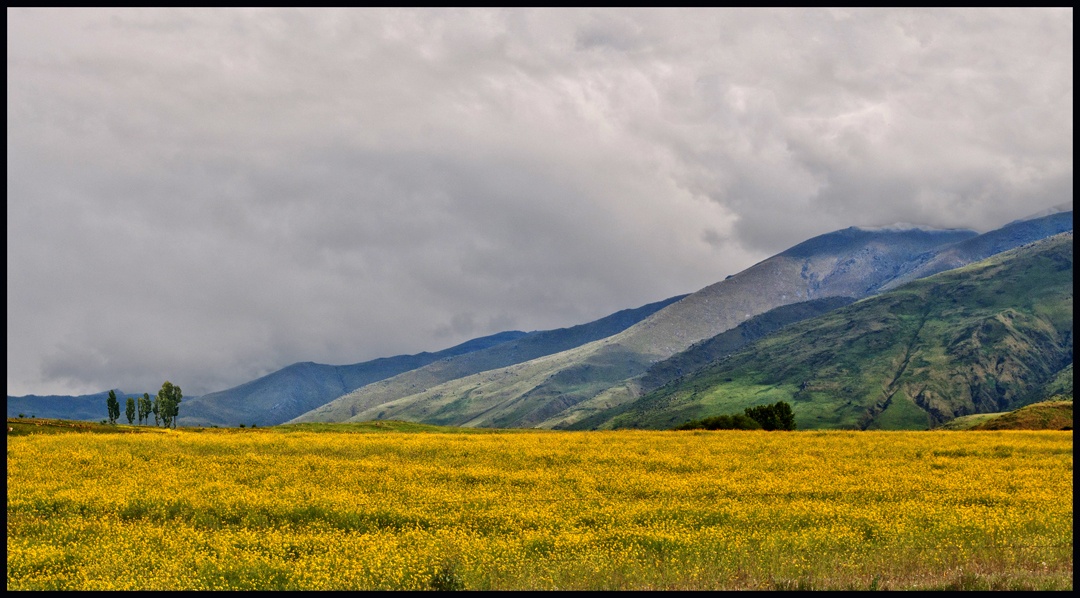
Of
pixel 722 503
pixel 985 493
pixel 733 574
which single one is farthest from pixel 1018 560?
pixel 985 493

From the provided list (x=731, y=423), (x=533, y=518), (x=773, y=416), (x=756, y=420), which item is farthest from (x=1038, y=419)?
(x=533, y=518)

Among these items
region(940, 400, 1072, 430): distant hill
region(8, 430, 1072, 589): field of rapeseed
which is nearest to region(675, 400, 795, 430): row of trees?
region(940, 400, 1072, 430): distant hill

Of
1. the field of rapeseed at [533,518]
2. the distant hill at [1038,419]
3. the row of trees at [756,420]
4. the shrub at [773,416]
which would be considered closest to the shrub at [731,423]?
the row of trees at [756,420]

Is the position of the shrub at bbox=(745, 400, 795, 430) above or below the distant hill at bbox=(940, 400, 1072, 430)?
above

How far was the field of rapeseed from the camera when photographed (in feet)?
68.8

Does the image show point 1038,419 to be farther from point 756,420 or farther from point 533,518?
point 533,518

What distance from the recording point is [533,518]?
2838 centimetres

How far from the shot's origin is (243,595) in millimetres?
19016

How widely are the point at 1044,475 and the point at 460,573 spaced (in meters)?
34.0

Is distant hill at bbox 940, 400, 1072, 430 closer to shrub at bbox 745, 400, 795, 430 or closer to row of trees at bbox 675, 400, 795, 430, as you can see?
shrub at bbox 745, 400, 795, 430

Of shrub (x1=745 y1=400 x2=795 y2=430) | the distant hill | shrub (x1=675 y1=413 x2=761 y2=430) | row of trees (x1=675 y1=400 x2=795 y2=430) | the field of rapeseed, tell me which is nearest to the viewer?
the field of rapeseed

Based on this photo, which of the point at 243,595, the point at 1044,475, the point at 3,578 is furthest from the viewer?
the point at 1044,475

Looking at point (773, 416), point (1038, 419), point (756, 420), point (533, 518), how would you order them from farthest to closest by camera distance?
point (1038, 419) → point (773, 416) → point (756, 420) → point (533, 518)

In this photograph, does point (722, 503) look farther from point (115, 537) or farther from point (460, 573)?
point (115, 537)
